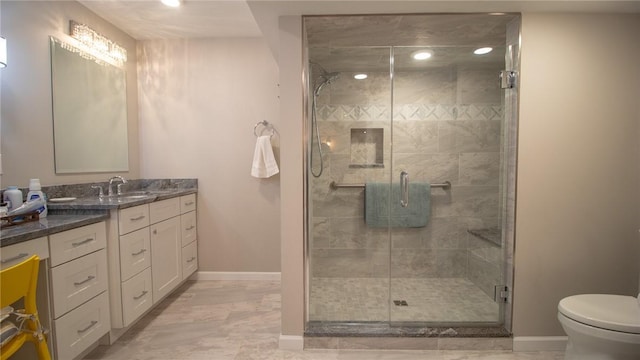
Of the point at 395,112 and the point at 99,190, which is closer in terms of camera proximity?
the point at 99,190

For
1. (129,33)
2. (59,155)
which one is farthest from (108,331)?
(129,33)

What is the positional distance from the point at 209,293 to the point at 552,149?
9.21 feet

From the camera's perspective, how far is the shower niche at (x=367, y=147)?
2734 millimetres

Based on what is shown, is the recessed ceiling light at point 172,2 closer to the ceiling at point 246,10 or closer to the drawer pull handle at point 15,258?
the ceiling at point 246,10

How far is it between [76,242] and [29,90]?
115cm

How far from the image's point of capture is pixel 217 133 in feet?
9.38

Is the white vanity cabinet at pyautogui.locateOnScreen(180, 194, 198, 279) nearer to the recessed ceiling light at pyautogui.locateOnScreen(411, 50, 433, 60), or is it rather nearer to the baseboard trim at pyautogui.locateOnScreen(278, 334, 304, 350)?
the baseboard trim at pyautogui.locateOnScreen(278, 334, 304, 350)

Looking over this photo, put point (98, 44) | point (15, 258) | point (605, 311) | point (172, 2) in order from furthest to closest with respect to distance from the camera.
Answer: point (98, 44), point (172, 2), point (605, 311), point (15, 258)

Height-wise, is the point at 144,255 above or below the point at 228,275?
above

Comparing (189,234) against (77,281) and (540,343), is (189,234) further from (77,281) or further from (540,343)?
(540,343)

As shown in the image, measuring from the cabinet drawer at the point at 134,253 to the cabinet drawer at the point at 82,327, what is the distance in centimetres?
18

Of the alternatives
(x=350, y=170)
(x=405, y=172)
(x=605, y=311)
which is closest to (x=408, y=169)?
(x=405, y=172)

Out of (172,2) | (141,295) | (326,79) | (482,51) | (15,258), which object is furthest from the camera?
(326,79)

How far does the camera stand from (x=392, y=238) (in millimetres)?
2816
